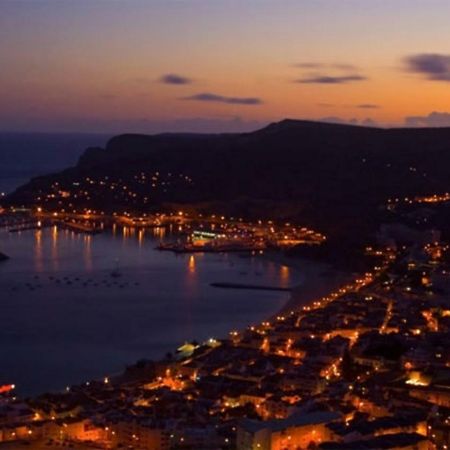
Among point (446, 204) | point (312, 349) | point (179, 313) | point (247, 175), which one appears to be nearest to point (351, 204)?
point (446, 204)

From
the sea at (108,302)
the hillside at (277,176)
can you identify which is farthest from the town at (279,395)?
the hillside at (277,176)

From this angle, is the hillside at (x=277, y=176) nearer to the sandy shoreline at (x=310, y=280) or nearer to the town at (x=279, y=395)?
the sandy shoreline at (x=310, y=280)

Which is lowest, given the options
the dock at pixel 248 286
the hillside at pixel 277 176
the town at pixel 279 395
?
the town at pixel 279 395

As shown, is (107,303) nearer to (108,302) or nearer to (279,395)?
(108,302)

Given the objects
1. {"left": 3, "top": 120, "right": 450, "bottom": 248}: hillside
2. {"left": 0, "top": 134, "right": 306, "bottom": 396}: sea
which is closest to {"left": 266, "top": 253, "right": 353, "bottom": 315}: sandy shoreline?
{"left": 0, "top": 134, "right": 306, "bottom": 396}: sea

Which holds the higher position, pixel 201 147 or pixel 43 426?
pixel 201 147

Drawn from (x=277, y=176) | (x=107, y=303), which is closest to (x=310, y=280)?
(x=107, y=303)

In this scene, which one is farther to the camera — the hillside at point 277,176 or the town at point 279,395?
the hillside at point 277,176

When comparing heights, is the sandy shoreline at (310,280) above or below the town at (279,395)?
above

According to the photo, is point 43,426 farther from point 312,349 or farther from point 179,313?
point 179,313

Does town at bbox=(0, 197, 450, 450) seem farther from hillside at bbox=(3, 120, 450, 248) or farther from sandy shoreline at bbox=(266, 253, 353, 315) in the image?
hillside at bbox=(3, 120, 450, 248)
